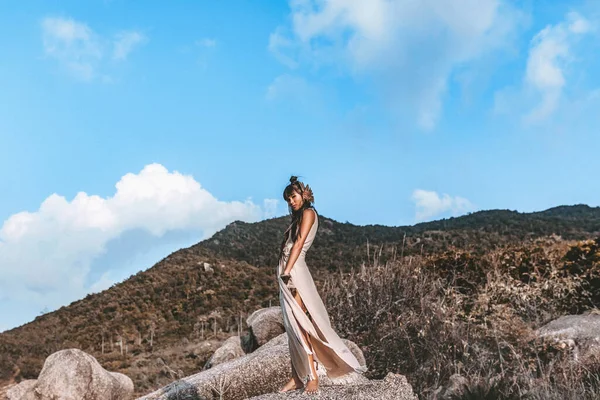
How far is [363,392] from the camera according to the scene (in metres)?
5.04

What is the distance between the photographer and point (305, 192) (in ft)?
A: 18.4

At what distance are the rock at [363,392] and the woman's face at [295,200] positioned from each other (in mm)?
1620

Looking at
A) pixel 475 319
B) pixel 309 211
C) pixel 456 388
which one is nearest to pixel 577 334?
pixel 475 319

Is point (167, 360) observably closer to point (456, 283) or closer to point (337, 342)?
point (456, 283)

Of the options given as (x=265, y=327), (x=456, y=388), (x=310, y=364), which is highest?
(x=265, y=327)

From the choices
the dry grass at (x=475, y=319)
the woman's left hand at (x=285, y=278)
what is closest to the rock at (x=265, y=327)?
the dry grass at (x=475, y=319)

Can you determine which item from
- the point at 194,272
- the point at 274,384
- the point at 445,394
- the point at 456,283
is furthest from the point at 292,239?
the point at 194,272

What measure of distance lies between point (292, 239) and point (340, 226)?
4094cm

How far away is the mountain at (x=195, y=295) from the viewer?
23.1m

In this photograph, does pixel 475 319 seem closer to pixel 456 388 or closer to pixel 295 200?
pixel 456 388

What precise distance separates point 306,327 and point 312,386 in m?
0.49

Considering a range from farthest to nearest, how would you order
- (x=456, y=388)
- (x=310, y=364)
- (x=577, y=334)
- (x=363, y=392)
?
(x=577, y=334) < (x=456, y=388) < (x=310, y=364) < (x=363, y=392)

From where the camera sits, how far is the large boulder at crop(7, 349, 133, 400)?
14.2 m

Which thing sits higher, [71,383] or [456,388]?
[71,383]
